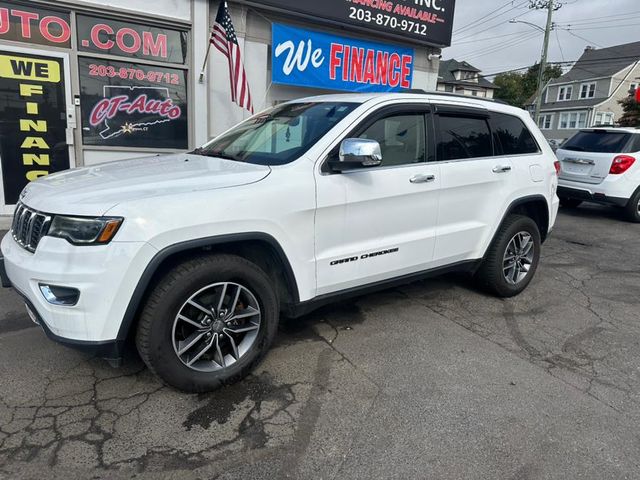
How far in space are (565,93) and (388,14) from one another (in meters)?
47.2

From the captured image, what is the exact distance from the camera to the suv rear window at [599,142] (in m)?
8.75

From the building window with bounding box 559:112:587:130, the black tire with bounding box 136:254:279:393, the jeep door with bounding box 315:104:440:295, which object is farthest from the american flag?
the building window with bounding box 559:112:587:130

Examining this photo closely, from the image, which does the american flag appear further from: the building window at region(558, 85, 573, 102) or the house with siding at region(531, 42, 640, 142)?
the building window at region(558, 85, 573, 102)

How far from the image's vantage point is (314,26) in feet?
29.0

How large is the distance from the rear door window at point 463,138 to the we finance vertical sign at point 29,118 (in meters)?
5.81

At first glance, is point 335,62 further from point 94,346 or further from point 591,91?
point 591,91

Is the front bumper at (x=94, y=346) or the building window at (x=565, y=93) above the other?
the building window at (x=565, y=93)

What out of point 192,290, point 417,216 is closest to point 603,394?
point 417,216

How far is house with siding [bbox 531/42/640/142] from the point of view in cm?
4300

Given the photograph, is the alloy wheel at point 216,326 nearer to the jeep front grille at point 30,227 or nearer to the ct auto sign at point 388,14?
the jeep front grille at point 30,227

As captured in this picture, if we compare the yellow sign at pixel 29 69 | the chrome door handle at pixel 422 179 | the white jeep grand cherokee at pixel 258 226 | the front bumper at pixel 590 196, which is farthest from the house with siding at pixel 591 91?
the yellow sign at pixel 29 69

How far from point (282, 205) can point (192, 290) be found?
0.76 m

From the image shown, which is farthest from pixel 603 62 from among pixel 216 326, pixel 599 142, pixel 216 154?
pixel 216 326

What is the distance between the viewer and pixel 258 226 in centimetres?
280
